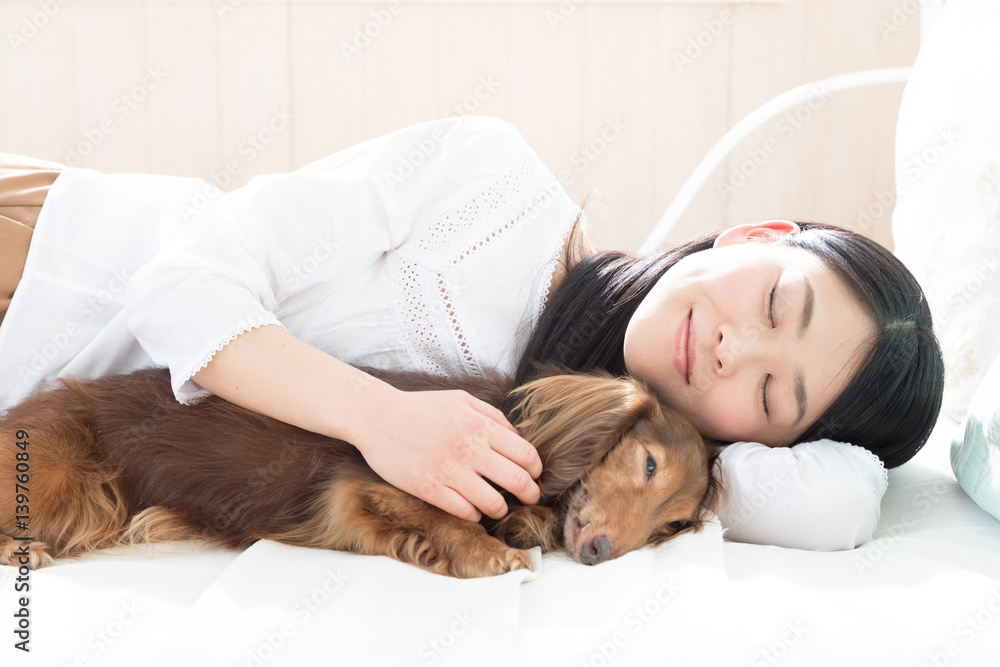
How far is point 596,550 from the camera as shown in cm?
116

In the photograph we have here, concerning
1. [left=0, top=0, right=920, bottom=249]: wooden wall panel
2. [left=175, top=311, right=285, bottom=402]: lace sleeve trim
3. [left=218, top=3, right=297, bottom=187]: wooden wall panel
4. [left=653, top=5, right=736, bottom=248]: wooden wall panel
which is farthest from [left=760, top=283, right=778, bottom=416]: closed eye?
[left=218, top=3, right=297, bottom=187]: wooden wall panel

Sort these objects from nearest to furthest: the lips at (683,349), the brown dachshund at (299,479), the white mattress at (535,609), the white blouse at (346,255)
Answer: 1. the white mattress at (535,609)
2. the brown dachshund at (299,479)
3. the lips at (683,349)
4. the white blouse at (346,255)

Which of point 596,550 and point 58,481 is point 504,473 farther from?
point 58,481

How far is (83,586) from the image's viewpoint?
1005 mm

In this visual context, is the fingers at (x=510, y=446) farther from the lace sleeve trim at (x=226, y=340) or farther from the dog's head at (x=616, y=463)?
the lace sleeve trim at (x=226, y=340)

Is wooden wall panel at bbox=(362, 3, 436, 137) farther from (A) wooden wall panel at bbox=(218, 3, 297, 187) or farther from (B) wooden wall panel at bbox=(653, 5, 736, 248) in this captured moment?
(B) wooden wall panel at bbox=(653, 5, 736, 248)

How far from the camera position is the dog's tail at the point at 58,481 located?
1227 millimetres

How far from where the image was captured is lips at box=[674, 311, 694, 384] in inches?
51.7

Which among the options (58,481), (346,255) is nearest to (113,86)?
(346,255)

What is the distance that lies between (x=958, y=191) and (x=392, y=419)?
134 cm

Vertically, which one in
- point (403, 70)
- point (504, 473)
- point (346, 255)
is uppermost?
point (403, 70)

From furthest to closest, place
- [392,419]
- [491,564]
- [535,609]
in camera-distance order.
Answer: [392,419] < [491,564] < [535,609]

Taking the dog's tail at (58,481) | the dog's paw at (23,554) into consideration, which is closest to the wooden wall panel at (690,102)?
the dog's tail at (58,481)

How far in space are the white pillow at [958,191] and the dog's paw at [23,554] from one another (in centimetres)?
169
